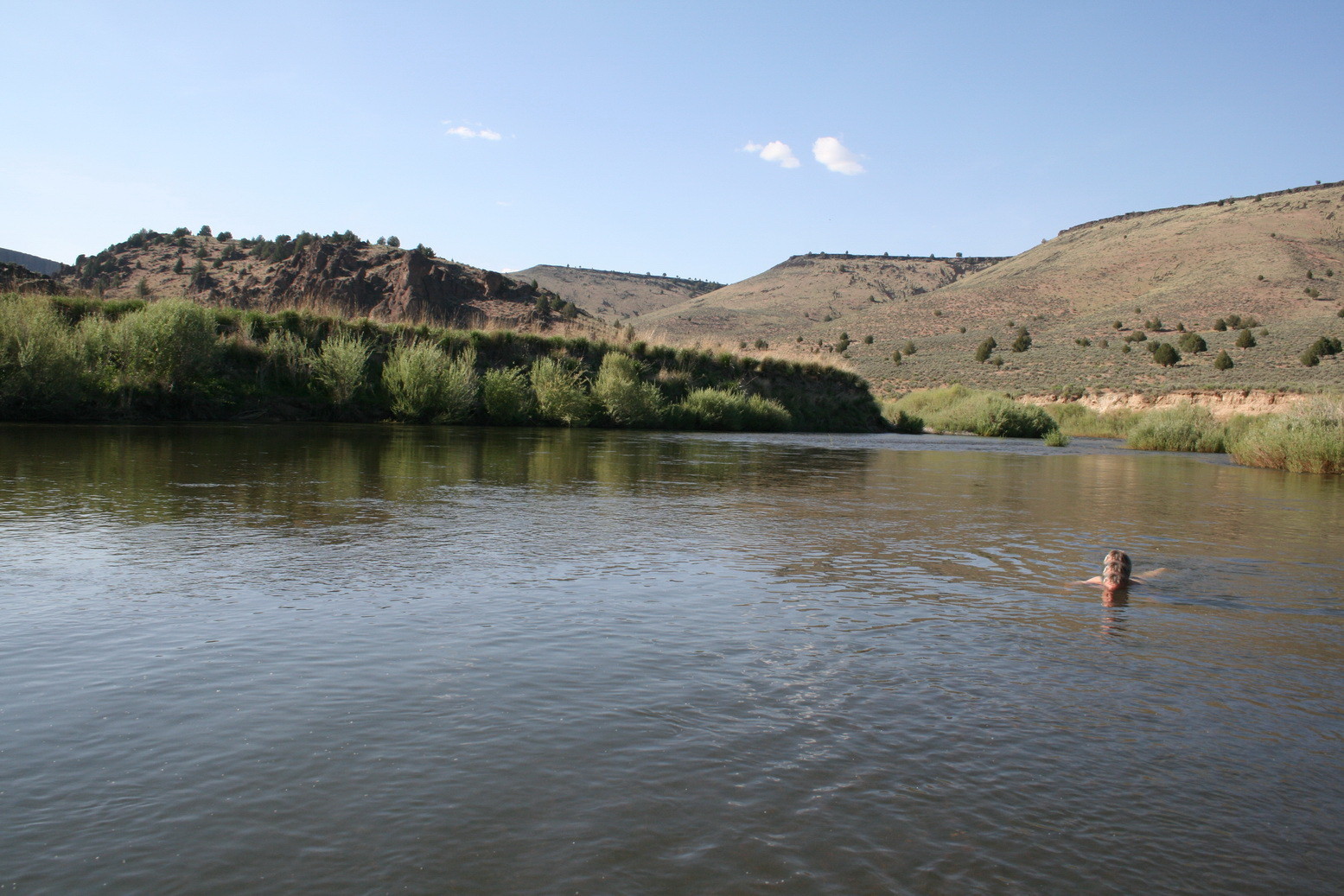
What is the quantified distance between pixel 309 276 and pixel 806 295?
72.3 metres

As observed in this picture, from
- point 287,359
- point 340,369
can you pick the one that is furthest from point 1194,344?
point 287,359

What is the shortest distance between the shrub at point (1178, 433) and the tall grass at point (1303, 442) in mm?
7703

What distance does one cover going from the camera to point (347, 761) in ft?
9.46

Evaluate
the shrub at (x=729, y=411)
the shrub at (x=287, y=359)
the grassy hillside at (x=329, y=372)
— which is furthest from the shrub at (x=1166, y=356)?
the shrub at (x=287, y=359)

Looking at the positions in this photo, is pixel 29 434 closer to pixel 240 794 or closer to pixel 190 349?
pixel 190 349

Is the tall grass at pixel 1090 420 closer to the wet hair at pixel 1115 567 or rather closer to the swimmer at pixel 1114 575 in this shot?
the swimmer at pixel 1114 575

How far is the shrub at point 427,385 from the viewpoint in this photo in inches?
966

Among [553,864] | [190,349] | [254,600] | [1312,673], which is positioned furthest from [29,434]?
[1312,673]

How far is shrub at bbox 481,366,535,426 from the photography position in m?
26.0

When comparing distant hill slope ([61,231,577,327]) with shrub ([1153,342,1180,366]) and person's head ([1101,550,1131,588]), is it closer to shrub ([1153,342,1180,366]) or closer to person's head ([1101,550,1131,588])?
shrub ([1153,342,1180,366])

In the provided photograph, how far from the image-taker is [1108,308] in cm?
7850

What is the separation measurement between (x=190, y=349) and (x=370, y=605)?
19.4m

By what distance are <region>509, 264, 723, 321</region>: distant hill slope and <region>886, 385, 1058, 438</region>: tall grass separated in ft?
276

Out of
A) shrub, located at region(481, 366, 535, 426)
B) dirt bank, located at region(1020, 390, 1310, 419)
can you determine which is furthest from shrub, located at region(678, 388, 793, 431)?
dirt bank, located at region(1020, 390, 1310, 419)
